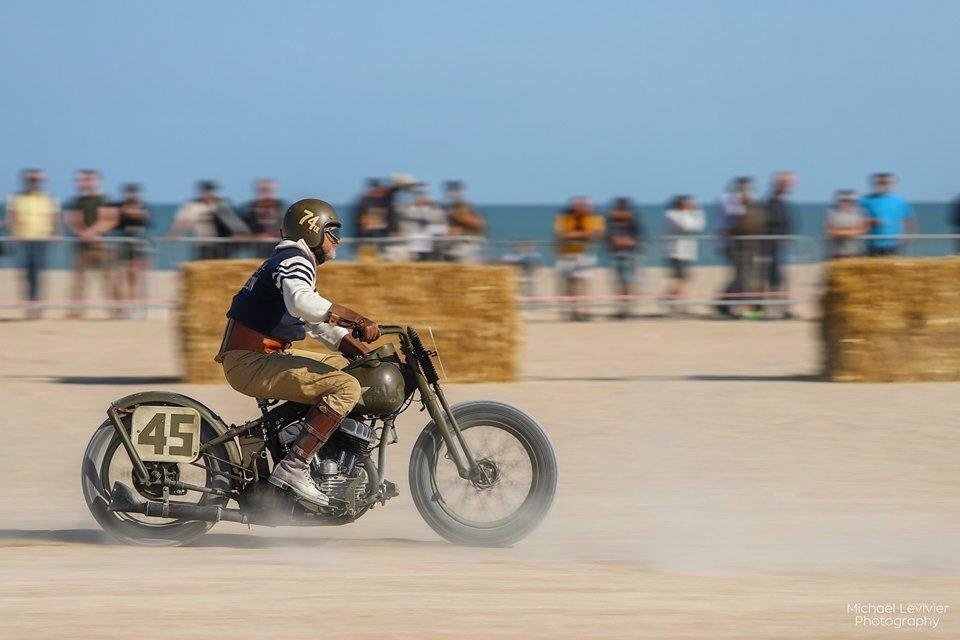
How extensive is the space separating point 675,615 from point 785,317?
13497 mm

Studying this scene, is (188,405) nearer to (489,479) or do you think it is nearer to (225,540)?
(225,540)

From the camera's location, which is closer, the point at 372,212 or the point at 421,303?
the point at 421,303

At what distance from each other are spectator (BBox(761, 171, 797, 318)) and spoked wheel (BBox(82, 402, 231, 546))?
12.5 m

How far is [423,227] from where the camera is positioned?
56.5ft

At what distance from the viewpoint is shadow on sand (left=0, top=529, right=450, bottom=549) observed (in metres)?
6.59

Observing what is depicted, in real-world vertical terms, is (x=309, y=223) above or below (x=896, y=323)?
above

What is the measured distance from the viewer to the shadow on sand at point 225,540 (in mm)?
6594

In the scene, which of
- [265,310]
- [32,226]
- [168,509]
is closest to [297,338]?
[265,310]

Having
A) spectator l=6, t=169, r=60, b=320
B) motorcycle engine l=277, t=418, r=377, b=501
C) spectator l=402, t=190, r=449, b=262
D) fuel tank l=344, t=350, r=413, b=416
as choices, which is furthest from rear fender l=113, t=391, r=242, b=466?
spectator l=6, t=169, r=60, b=320

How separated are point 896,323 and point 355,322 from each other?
299 inches

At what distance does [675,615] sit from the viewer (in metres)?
5.21

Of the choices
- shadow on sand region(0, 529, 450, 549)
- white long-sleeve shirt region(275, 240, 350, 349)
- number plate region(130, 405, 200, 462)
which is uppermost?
white long-sleeve shirt region(275, 240, 350, 349)

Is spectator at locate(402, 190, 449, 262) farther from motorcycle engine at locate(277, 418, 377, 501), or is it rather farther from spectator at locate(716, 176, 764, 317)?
motorcycle engine at locate(277, 418, 377, 501)

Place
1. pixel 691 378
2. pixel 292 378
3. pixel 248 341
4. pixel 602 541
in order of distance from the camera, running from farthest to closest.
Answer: pixel 691 378 < pixel 602 541 < pixel 248 341 < pixel 292 378
